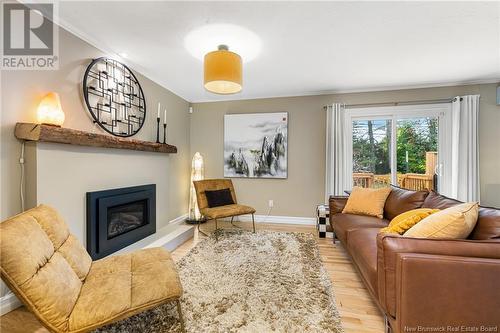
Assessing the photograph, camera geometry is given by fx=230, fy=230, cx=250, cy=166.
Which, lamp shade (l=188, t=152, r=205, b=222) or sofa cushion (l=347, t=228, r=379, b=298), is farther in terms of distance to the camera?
lamp shade (l=188, t=152, r=205, b=222)

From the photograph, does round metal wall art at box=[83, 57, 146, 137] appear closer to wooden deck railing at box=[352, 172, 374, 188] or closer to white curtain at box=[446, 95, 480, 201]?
wooden deck railing at box=[352, 172, 374, 188]

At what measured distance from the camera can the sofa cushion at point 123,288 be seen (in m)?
1.18

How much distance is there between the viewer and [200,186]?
365 cm

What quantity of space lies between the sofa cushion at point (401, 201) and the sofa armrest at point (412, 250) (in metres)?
1.23

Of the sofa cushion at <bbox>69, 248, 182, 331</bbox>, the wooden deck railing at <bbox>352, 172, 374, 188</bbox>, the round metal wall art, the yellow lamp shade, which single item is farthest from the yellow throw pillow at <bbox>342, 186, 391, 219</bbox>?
the yellow lamp shade

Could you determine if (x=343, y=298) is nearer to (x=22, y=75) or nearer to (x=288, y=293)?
(x=288, y=293)

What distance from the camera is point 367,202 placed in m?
2.86

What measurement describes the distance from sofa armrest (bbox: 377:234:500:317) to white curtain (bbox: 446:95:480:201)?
281 cm

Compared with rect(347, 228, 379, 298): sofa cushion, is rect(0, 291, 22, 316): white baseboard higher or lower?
lower

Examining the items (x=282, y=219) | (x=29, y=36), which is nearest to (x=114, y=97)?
(x=29, y=36)

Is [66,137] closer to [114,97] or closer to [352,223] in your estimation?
[114,97]

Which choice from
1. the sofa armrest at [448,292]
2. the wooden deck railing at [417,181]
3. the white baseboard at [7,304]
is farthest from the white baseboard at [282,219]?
the white baseboard at [7,304]

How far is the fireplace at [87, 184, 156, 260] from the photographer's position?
225 centimetres

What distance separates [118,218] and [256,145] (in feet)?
8.22
